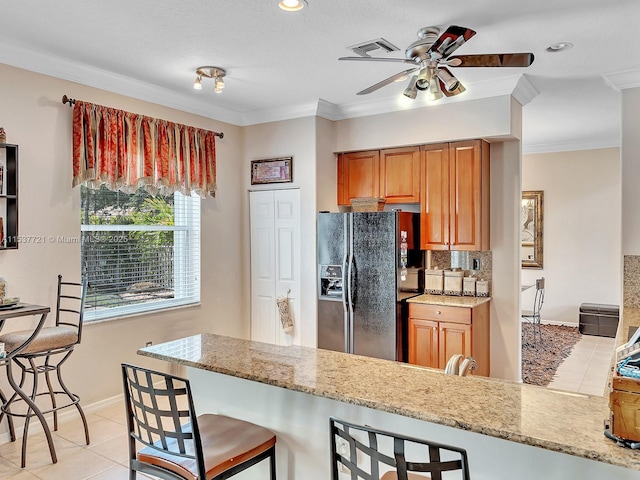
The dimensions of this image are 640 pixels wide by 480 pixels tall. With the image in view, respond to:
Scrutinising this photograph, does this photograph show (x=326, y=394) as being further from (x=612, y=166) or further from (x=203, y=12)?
(x=612, y=166)

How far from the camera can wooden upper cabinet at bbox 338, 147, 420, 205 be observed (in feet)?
15.0

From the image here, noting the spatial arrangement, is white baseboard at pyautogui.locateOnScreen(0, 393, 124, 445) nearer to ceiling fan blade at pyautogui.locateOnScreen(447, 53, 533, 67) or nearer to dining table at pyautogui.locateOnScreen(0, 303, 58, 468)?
dining table at pyautogui.locateOnScreen(0, 303, 58, 468)

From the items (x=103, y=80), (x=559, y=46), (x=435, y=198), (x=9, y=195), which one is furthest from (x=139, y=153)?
(x=559, y=46)

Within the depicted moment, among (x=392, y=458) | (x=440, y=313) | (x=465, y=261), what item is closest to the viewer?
(x=392, y=458)

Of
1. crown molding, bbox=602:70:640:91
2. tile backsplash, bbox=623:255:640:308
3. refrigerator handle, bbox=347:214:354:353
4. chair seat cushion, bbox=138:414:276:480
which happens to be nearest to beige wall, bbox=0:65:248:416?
refrigerator handle, bbox=347:214:354:353

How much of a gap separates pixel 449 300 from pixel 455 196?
943mm

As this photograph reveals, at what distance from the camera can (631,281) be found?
148 inches

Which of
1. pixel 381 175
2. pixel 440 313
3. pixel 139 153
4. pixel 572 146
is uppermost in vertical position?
pixel 572 146

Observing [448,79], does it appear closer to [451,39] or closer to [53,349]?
[451,39]

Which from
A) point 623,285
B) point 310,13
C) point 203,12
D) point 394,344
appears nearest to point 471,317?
point 394,344

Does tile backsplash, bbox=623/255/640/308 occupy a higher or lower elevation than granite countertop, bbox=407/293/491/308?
higher

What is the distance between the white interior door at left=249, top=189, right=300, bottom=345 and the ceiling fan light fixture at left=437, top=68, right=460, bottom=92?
7.29 feet

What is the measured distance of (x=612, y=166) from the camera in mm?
7043

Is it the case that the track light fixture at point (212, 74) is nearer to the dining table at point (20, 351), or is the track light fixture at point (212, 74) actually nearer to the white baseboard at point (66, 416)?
the dining table at point (20, 351)
